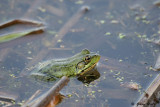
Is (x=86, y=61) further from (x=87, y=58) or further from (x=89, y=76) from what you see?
(x=89, y=76)

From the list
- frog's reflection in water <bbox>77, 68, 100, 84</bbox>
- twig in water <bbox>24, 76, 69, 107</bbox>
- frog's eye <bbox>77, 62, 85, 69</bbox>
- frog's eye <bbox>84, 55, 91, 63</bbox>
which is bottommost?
twig in water <bbox>24, 76, 69, 107</bbox>

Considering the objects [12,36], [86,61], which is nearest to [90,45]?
[86,61]

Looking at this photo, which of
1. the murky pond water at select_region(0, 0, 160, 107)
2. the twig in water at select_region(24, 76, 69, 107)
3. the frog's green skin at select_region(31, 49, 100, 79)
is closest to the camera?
the twig in water at select_region(24, 76, 69, 107)

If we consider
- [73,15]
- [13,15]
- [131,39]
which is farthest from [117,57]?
[13,15]

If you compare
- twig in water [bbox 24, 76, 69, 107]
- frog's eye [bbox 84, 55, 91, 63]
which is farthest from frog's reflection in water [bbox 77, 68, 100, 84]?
twig in water [bbox 24, 76, 69, 107]

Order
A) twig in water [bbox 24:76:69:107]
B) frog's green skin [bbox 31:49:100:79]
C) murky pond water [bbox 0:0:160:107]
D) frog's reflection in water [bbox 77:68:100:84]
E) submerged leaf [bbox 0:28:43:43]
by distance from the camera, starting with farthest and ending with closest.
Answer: submerged leaf [bbox 0:28:43:43] → frog's reflection in water [bbox 77:68:100:84] → frog's green skin [bbox 31:49:100:79] → murky pond water [bbox 0:0:160:107] → twig in water [bbox 24:76:69:107]

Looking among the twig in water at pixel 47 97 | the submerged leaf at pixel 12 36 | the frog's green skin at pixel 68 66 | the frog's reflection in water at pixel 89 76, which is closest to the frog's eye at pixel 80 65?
the frog's green skin at pixel 68 66

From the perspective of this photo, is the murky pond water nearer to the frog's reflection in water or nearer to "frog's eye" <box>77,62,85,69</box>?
the frog's reflection in water

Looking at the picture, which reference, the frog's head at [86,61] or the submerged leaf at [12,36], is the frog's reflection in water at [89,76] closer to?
the frog's head at [86,61]
